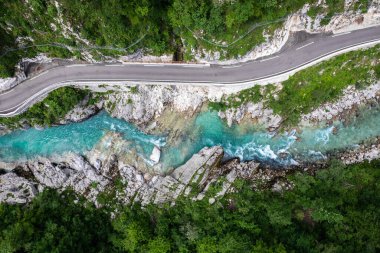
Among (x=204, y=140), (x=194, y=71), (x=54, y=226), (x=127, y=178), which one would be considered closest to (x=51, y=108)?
(x=127, y=178)

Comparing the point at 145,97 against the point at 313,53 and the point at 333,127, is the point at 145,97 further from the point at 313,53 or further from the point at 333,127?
the point at 333,127

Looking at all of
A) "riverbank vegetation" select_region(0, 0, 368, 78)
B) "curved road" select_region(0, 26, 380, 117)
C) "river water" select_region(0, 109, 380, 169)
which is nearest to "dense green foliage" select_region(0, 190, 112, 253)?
"river water" select_region(0, 109, 380, 169)

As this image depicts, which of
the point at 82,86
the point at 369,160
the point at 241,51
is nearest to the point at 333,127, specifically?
the point at 369,160

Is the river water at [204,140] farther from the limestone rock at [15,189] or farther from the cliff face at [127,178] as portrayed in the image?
the limestone rock at [15,189]

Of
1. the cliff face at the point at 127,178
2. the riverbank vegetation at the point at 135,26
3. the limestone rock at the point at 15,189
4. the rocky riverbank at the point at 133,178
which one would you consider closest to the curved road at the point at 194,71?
the riverbank vegetation at the point at 135,26

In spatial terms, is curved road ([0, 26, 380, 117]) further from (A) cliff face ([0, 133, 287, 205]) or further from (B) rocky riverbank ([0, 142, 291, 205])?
(B) rocky riverbank ([0, 142, 291, 205])

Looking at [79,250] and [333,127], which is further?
[333,127]
